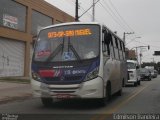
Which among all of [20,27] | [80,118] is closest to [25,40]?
[20,27]

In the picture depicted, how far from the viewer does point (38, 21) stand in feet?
149

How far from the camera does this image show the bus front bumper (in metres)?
14.0

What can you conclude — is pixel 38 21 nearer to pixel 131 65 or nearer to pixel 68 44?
pixel 131 65

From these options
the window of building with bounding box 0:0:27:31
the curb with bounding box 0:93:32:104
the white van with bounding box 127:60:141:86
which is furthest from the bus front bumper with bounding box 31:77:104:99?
the window of building with bounding box 0:0:27:31

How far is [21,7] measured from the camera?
40.2 meters

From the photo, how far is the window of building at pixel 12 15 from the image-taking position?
35.9 metres

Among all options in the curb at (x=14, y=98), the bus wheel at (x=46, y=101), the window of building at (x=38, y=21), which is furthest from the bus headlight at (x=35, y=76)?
the window of building at (x=38, y=21)

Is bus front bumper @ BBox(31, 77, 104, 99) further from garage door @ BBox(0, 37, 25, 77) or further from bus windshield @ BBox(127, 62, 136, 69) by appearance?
garage door @ BBox(0, 37, 25, 77)

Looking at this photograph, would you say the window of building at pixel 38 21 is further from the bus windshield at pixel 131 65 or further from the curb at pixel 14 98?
the curb at pixel 14 98

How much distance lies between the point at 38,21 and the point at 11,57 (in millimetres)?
8763

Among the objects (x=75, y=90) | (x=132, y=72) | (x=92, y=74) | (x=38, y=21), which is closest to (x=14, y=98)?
(x=75, y=90)

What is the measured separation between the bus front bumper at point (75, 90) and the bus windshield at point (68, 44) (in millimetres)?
957

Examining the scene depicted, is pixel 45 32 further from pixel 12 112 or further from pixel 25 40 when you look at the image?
pixel 25 40

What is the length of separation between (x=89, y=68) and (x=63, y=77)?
94 centimetres
